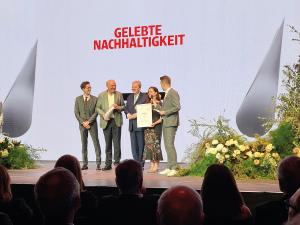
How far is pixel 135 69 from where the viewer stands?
8.91 meters

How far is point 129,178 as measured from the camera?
265 centimetres

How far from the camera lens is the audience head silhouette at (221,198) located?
2.32 metres

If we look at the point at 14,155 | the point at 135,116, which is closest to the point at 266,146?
the point at 135,116

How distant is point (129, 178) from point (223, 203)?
0.55m

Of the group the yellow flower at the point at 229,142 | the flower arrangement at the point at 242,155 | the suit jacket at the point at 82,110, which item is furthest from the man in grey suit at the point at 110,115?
the yellow flower at the point at 229,142

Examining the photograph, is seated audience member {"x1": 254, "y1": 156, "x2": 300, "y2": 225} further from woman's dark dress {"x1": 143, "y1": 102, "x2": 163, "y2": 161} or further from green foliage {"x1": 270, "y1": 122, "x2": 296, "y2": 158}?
woman's dark dress {"x1": 143, "y1": 102, "x2": 163, "y2": 161}

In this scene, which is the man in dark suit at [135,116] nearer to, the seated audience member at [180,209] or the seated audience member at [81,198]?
the seated audience member at [81,198]

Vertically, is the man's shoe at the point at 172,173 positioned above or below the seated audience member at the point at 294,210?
below

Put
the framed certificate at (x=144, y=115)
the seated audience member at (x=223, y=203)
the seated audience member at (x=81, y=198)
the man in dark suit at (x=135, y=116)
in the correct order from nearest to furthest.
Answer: the seated audience member at (x=223, y=203) < the seated audience member at (x=81, y=198) < the framed certificate at (x=144, y=115) < the man in dark suit at (x=135, y=116)

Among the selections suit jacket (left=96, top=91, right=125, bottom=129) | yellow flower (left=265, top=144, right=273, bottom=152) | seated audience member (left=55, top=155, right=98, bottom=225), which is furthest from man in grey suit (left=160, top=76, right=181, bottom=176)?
seated audience member (left=55, top=155, right=98, bottom=225)

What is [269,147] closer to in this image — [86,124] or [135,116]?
[135,116]

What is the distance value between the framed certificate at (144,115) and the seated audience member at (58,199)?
198 inches

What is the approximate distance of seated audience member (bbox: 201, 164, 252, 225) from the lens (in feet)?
7.56

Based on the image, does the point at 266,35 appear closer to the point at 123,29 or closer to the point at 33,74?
the point at 123,29
